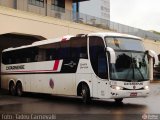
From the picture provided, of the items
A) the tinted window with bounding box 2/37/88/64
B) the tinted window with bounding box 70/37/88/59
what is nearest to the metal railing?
the tinted window with bounding box 2/37/88/64

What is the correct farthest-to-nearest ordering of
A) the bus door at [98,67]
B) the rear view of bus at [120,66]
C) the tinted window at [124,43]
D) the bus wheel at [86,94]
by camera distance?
the bus wheel at [86,94]
the tinted window at [124,43]
the bus door at [98,67]
the rear view of bus at [120,66]

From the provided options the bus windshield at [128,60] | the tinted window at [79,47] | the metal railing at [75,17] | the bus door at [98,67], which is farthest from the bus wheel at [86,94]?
the metal railing at [75,17]

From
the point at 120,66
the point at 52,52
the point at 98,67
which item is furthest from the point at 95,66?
the point at 52,52

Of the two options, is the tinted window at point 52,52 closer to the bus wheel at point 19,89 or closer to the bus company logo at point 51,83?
the bus company logo at point 51,83

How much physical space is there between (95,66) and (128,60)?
144 cm

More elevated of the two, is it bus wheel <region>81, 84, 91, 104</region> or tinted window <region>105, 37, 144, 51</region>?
tinted window <region>105, 37, 144, 51</region>

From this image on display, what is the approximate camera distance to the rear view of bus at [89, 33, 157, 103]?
17.8 metres

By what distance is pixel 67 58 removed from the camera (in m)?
20.6

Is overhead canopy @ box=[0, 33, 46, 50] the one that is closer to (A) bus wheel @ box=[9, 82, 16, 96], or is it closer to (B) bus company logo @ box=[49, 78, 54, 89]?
(A) bus wheel @ box=[9, 82, 16, 96]

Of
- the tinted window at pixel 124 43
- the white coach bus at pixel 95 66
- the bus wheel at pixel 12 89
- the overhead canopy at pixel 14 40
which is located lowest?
the bus wheel at pixel 12 89

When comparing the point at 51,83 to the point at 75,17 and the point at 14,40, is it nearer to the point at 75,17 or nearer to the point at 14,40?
the point at 75,17

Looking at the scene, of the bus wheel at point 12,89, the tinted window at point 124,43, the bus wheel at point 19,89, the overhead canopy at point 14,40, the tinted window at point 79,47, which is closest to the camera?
the tinted window at point 124,43

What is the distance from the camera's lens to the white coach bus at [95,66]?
17922 millimetres

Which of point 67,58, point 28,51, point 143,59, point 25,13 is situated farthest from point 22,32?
point 143,59
